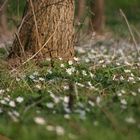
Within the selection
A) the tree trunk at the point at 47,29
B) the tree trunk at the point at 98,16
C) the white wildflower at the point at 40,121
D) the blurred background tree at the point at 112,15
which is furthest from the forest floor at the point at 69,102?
the tree trunk at the point at 98,16

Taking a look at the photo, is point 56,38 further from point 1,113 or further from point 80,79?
point 1,113

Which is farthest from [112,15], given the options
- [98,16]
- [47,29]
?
[47,29]

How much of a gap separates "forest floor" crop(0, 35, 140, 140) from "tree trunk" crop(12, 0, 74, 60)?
1.41 feet

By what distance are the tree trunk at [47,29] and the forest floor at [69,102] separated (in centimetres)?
43

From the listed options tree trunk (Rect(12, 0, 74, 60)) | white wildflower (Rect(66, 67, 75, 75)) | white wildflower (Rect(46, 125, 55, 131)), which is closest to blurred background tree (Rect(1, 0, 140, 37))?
tree trunk (Rect(12, 0, 74, 60))

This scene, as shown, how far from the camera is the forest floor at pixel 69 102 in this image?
5.53 metres

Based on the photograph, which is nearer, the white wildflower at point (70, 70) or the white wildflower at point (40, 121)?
the white wildflower at point (40, 121)

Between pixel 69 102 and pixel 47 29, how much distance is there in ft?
13.1

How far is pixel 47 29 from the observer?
402 inches

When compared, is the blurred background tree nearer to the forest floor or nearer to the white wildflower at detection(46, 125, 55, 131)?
the forest floor

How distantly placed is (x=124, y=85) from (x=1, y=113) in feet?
7.79

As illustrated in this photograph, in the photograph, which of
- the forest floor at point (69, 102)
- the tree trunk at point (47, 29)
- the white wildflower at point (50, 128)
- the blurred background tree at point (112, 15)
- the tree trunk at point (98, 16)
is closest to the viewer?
the white wildflower at point (50, 128)

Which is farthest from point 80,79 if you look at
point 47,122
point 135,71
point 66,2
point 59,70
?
point 47,122

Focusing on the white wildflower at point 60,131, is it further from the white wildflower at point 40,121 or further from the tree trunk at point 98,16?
the tree trunk at point 98,16
